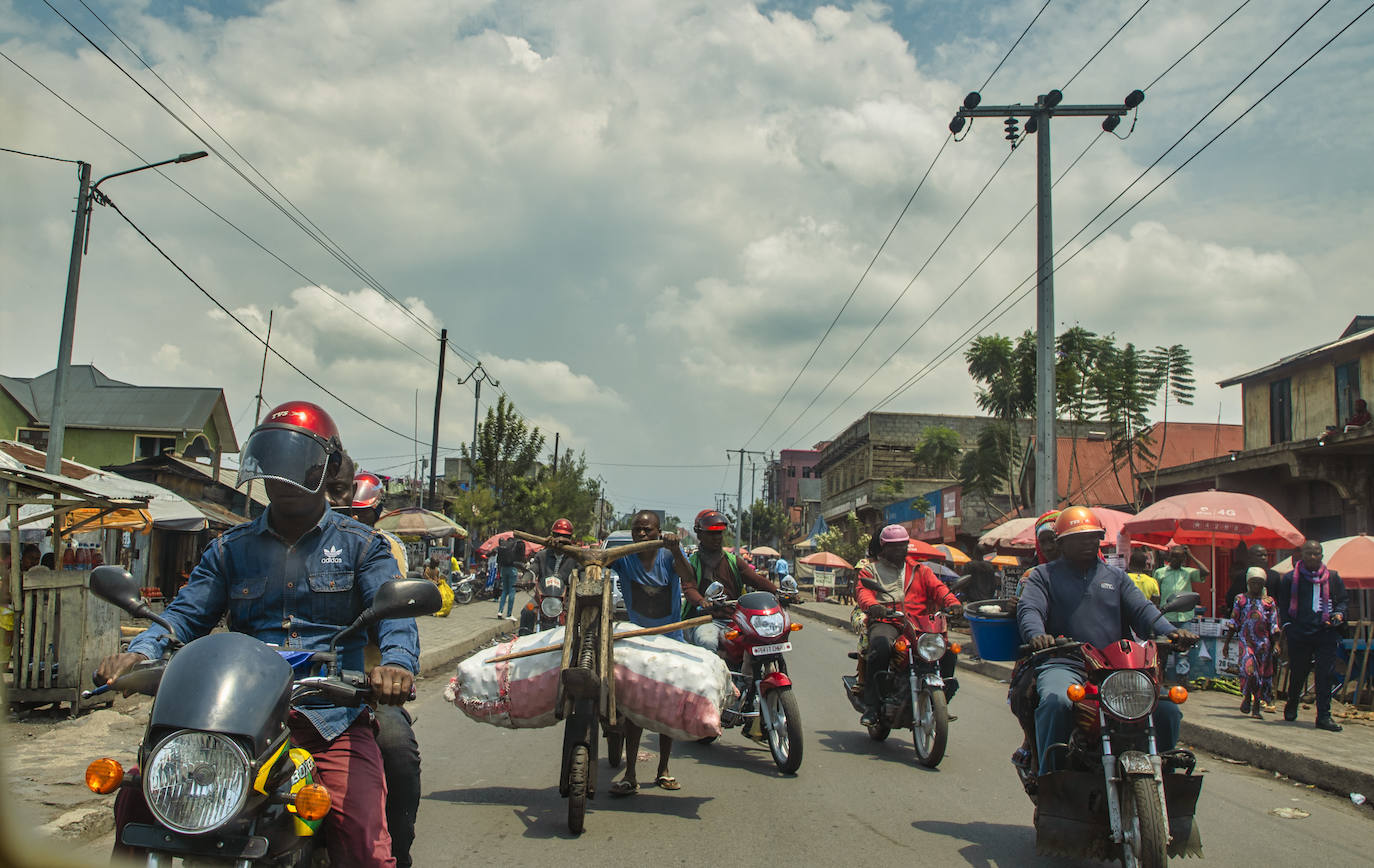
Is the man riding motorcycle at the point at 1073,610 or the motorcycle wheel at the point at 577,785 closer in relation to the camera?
the man riding motorcycle at the point at 1073,610

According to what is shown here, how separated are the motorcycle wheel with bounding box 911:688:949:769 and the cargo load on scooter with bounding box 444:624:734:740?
93.3 inches

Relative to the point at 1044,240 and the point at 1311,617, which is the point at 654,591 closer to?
the point at 1311,617

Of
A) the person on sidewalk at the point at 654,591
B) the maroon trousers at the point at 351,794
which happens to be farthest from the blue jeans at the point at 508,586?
the maroon trousers at the point at 351,794

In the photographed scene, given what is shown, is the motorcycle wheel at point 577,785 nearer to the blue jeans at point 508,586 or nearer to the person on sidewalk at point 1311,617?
the person on sidewalk at point 1311,617

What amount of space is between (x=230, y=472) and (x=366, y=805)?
35.4 metres

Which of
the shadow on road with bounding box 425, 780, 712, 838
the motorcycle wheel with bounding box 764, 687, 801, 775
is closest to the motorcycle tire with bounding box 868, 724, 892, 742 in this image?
the motorcycle wheel with bounding box 764, 687, 801, 775

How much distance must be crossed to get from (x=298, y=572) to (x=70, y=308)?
44.6 feet

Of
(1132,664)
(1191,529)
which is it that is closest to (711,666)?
(1132,664)

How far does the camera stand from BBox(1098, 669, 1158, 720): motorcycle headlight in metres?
4.58

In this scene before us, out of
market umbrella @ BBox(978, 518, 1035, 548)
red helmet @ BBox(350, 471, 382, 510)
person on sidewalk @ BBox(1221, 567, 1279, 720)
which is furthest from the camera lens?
market umbrella @ BBox(978, 518, 1035, 548)

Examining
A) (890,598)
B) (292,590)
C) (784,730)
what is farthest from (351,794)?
(890,598)

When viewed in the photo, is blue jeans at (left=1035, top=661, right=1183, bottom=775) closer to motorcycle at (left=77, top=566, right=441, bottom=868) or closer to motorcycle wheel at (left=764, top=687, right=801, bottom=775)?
motorcycle wheel at (left=764, top=687, right=801, bottom=775)

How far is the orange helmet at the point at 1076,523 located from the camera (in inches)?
214

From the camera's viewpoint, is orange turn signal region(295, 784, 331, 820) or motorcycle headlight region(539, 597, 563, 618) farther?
motorcycle headlight region(539, 597, 563, 618)
